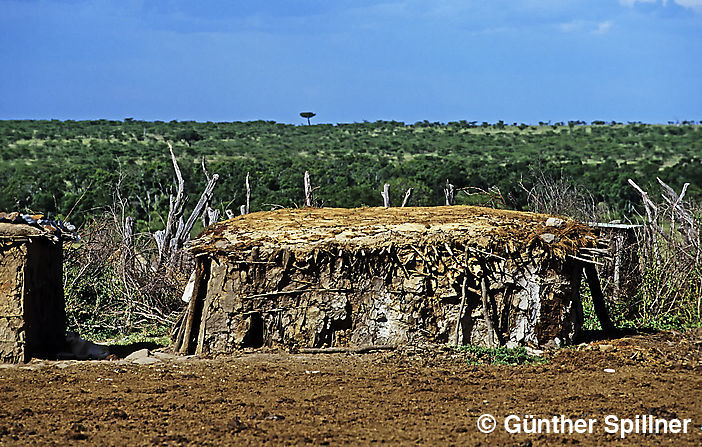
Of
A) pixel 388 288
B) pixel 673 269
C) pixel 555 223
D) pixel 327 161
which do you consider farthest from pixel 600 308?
pixel 327 161

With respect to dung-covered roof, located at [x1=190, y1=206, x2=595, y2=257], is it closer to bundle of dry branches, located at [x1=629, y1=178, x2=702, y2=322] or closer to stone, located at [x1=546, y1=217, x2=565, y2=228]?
stone, located at [x1=546, y1=217, x2=565, y2=228]

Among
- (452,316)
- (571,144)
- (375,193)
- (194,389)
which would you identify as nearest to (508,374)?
(452,316)

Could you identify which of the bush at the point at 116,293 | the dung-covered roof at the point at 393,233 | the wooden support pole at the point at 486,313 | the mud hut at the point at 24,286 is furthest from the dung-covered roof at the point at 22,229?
the wooden support pole at the point at 486,313

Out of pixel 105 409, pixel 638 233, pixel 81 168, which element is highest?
pixel 81 168

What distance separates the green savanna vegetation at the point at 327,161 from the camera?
28828 mm

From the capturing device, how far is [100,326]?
1170 cm

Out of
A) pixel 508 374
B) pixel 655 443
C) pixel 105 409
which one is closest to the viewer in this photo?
pixel 655 443

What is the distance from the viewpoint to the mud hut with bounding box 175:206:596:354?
29.9 ft

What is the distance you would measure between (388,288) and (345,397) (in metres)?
2.13

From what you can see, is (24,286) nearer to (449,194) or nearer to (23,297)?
(23,297)

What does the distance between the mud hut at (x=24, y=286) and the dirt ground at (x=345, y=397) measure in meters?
0.31

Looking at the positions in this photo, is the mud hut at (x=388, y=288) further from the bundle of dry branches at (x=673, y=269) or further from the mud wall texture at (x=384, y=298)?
the bundle of dry branches at (x=673, y=269)

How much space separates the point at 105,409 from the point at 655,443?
13.6ft

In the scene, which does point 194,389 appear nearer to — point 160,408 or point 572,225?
point 160,408
